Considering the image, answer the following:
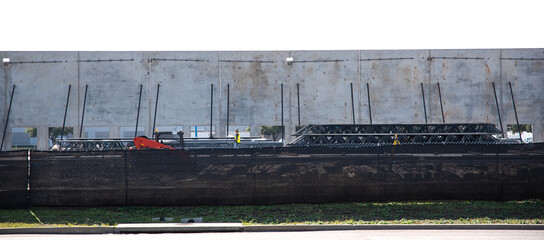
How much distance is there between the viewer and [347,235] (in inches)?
381

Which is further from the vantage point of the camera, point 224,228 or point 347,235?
point 224,228

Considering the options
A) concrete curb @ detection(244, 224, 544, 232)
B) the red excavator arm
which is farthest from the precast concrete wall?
concrete curb @ detection(244, 224, 544, 232)

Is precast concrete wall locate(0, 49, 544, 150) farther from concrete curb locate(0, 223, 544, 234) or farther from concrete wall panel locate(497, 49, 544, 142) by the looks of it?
concrete curb locate(0, 223, 544, 234)

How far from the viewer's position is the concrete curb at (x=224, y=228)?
10273 millimetres

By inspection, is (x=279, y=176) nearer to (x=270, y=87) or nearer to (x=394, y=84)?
(x=270, y=87)

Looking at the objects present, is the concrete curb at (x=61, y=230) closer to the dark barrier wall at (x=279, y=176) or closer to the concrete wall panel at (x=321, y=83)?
the dark barrier wall at (x=279, y=176)

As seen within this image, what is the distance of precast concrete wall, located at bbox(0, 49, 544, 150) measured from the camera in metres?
32.1

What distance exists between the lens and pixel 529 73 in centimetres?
3225

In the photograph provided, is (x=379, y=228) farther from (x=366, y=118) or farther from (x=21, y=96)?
(x=21, y=96)

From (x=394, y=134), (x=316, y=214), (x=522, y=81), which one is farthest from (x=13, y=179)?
(x=522, y=81)

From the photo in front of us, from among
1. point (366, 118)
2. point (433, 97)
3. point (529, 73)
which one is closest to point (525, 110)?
point (529, 73)

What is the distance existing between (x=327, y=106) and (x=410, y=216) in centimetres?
2145

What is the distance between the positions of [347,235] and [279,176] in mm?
3283

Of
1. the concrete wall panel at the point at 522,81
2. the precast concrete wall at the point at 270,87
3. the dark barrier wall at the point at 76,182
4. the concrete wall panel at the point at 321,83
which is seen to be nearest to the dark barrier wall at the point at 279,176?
the dark barrier wall at the point at 76,182
